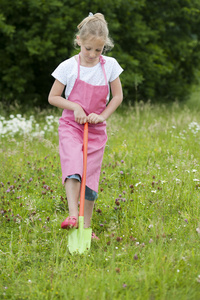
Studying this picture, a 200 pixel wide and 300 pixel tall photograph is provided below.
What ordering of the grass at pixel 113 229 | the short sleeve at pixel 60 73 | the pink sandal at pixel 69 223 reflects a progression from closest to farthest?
the grass at pixel 113 229 → the pink sandal at pixel 69 223 → the short sleeve at pixel 60 73

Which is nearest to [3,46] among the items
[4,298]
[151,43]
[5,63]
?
[5,63]

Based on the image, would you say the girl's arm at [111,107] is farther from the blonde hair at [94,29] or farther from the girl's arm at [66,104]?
the blonde hair at [94,29]

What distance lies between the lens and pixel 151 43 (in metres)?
12.0

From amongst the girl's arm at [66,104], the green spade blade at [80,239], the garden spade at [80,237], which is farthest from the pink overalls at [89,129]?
the green spade blade at [80,239]

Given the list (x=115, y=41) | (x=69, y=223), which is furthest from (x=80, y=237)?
(x=115, y=41)

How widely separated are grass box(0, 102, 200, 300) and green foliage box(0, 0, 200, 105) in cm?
490

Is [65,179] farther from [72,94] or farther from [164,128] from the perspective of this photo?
[164,128]

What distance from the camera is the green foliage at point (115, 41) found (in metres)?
10.0

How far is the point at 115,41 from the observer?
11.2 meters

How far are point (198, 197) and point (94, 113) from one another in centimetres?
130

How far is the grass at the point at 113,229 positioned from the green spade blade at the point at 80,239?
6 cm

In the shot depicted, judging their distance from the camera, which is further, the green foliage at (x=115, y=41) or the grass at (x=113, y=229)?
the green foliage at (x=115, y=41)

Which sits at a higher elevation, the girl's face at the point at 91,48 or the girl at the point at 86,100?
the girl's face at the point at 91,48

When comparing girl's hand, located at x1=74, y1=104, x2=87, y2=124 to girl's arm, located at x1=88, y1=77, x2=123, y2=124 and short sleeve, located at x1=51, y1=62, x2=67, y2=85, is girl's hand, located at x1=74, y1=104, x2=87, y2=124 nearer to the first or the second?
girl's arm, located at x1=88, y1=77, x2=123, y2=124
